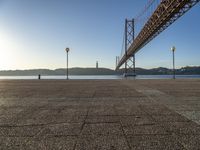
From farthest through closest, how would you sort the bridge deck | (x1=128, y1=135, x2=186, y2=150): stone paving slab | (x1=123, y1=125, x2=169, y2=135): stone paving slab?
(x1=123, y1=125, x2=169, y2=135): stone paving slab
the bridge deck
(x1=128, y1=135, x2=186, y2=150): stone paving slab

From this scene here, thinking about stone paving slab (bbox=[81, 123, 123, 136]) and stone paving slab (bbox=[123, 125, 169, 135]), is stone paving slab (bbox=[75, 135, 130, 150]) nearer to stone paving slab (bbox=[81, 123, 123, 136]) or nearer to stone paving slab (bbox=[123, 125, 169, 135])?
stone paving slab (bbox=[81, 123, 123, 136])

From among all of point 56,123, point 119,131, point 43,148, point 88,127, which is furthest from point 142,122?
point 43,148

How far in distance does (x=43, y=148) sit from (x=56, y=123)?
1.44 m

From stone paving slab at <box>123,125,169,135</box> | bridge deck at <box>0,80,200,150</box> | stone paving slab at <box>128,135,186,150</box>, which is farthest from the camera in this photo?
stone paving slab at <box>123,125,169,135</box>

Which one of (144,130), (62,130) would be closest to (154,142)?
(144,130)

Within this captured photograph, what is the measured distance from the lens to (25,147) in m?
3.12

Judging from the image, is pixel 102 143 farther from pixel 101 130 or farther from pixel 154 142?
pixel 154 142

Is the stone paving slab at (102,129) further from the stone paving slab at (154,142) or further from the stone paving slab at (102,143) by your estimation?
the stone paving slab at (154,142)

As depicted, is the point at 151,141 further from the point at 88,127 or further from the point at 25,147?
the point at 25,147

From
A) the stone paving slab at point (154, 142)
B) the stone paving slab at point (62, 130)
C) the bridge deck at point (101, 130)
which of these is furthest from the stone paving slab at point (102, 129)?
the stone paving slab at point (154, 142)

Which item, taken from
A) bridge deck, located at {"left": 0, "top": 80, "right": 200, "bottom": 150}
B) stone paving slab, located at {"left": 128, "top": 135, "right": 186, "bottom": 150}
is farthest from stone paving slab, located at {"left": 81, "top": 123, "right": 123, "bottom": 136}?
stone paving slab, located at {"left": 128, "top": 135, "right": 186, "bottom": 150}

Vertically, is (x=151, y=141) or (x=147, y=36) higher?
(x=147, y=36)

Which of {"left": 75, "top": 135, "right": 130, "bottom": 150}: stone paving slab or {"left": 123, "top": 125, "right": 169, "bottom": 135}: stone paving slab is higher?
{"left": 123, "top": 125, "right": 169, "bottom": 135}: stone paving slab

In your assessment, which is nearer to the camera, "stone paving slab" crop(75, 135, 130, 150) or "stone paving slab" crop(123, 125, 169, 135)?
"stone paving slab" crop(75, 135, 130, 150)
